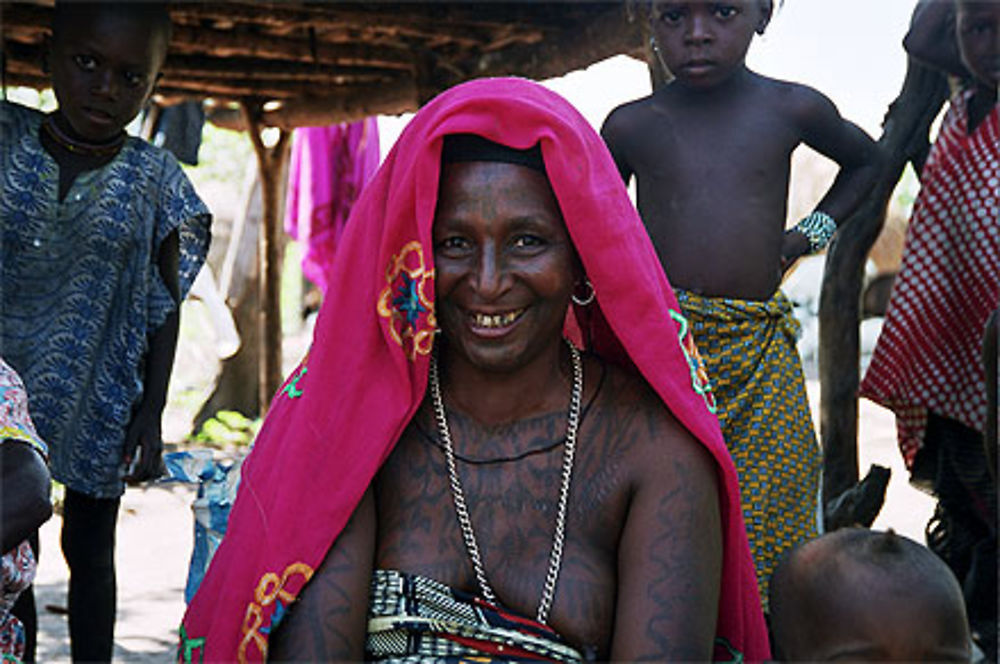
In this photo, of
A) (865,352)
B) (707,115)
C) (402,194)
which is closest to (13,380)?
(402,194)

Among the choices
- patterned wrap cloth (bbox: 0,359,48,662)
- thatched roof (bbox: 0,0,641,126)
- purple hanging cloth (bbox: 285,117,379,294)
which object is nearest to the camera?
patterned wrap cloth (bbox: 0,359,48,662)

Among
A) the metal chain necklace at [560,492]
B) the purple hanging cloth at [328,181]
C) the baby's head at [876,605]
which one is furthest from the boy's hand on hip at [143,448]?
the purple hanging cloth at [328,181]

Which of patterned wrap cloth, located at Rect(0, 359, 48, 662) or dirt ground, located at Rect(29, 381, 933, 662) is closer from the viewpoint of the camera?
patterned wrap cloth, located at Rect(0, 359, 48, 662)

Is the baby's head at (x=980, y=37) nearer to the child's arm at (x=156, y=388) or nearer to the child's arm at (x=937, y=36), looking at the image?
the child's arm at (x=937, y=36)

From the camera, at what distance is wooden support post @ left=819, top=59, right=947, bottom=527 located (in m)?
4.40

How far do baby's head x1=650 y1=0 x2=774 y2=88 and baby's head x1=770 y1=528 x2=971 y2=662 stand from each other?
1743 mm

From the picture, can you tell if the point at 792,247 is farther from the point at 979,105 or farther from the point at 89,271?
the point at 89,271

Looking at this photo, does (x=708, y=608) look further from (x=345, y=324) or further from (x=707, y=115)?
(x=707, y=115)

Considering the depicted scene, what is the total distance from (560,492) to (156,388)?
76.7 inches

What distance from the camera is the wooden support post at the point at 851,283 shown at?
4.40 metres

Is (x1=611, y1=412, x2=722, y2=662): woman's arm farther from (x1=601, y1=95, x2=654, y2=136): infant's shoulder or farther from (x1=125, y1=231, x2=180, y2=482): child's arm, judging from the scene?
(x1=125, y1=231, x2=180, y2=482): child's arm

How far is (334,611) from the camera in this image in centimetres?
199

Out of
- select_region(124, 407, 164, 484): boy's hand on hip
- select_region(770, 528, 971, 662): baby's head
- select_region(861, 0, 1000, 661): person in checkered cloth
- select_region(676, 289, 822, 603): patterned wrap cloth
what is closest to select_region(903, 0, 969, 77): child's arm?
select_region(861, 0, 1000, 661): person in checkered cloth

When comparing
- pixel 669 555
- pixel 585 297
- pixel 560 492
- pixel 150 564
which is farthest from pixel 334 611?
pixel 150 564
